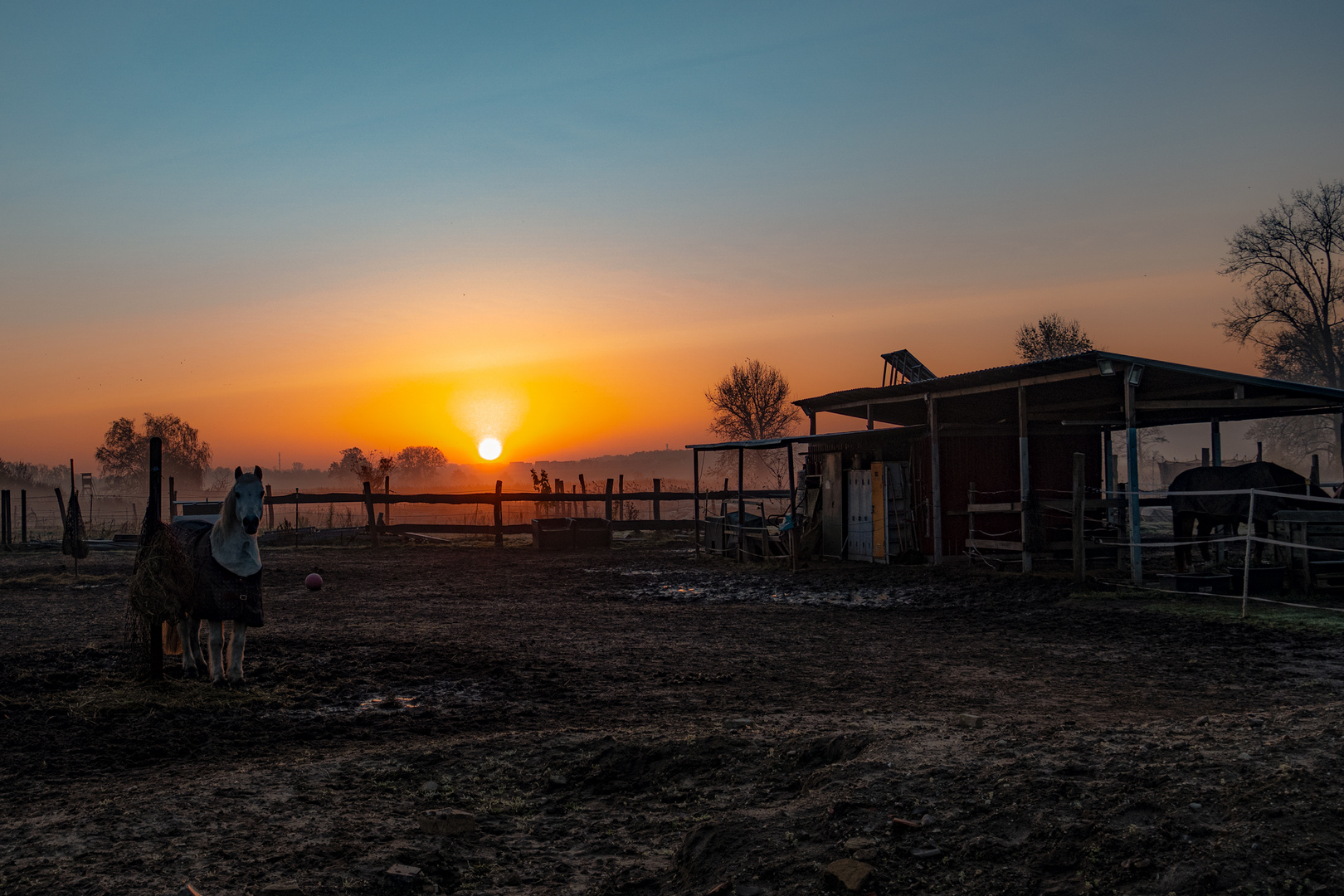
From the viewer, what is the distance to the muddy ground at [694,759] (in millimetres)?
3383

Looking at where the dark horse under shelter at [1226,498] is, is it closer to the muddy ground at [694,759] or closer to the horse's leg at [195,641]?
the muddy ground at [694,759]

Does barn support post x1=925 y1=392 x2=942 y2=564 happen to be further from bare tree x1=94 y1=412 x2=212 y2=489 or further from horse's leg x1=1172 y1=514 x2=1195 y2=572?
bare tree x1=94 y1=412 x2=212 y2=489

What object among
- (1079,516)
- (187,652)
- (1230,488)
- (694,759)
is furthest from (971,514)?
(187,652)

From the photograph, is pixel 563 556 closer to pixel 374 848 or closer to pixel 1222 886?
pixel 374 848

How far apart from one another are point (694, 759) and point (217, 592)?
429 centimetres

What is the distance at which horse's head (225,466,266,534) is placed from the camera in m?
6.94

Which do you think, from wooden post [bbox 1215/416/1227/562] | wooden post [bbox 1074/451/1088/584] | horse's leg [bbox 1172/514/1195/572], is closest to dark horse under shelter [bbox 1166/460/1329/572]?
horse's leg [bbox 1172/514/1195/572]

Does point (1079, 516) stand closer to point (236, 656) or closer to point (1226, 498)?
point (1226, 498)

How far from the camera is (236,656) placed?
23.8ft

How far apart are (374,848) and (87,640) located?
7703mm

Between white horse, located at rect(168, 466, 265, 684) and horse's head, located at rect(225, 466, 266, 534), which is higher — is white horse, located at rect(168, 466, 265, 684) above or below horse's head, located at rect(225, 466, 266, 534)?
below

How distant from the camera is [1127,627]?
9.62 metres

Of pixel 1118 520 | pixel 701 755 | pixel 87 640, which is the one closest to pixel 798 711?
pixel 701 755

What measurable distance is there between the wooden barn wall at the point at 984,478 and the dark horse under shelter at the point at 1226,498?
2.25 metres
